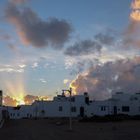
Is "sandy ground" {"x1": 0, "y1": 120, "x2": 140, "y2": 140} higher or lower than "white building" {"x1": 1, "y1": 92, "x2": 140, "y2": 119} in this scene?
lower

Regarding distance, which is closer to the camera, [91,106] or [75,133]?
[75,133]

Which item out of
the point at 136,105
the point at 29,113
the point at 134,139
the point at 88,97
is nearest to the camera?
the point at 134,139

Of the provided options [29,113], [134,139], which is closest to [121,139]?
[134,139]

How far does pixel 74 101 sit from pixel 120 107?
40.3 feet

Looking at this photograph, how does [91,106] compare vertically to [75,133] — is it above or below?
above

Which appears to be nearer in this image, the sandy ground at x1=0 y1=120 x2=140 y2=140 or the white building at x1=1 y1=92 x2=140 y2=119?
the sandy ground at x1=0 y1=120 x2=140 y2=140

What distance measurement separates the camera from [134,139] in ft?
119

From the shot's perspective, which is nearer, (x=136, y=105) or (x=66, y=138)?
(x=66, y=138)

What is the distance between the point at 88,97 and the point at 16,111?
Answer: 1724 inches

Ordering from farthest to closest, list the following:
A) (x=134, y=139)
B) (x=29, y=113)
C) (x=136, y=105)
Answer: (x=29, y=113)
(x=136, y=105)
(x=134, y=139)

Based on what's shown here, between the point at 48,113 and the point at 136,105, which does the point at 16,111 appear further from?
the point at 136,105

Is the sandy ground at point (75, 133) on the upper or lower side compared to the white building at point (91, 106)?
lower

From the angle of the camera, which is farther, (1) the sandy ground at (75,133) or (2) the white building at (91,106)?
(2) the white building at (91,106)

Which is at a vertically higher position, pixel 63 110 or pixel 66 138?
pixel 63 110
